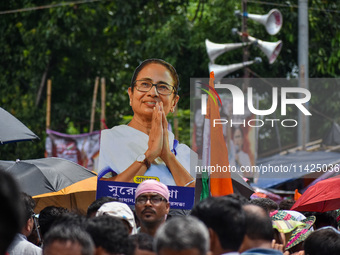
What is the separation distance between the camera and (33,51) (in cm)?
2134

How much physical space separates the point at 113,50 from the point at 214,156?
16.3m

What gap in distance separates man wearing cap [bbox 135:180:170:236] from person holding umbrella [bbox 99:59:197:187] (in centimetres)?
86

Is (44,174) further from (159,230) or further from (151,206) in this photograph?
(159,230)

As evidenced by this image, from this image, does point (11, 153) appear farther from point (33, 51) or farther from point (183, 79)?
point (183, 79)

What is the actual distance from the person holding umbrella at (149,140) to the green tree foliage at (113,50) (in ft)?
41.9

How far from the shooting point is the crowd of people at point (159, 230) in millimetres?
3123

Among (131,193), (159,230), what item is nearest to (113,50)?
(131,193)

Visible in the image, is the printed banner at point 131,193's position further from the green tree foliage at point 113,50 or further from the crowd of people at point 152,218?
the green tree foliage at point 113,50

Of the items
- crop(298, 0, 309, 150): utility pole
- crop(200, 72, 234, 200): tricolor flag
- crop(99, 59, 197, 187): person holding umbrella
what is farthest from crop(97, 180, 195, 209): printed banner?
crop(298, 0, 309, 150): utility pole

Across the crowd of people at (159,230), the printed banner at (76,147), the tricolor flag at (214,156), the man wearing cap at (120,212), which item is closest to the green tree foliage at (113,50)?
the printed banner at (76,147)

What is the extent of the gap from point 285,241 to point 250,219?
1576 mm

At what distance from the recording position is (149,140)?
22.5 feet

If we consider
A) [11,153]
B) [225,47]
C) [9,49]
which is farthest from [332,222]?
[9,49]

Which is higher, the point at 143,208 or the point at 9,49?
the point at 9,49
